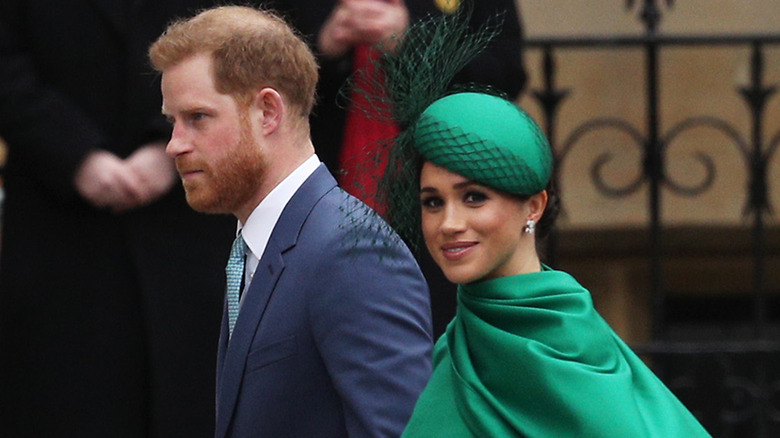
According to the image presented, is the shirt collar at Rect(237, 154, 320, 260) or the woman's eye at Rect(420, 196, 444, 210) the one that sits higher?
the woman's eye at Rect(420, 196, 444, 210)

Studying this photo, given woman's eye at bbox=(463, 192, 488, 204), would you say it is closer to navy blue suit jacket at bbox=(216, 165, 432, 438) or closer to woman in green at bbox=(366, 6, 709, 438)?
woman in green at bbox=(366, 6, 709, 438)

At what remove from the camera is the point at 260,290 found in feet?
11.0

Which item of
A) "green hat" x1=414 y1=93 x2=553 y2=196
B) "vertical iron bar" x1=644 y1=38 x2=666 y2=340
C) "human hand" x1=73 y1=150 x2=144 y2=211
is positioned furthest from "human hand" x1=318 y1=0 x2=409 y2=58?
"vertical iron bar" x1=644 y1=38 x2=666 y2=340

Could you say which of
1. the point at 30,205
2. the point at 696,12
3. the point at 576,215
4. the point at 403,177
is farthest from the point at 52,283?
the point at 696,12

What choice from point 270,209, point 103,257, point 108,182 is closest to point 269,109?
point 270,209

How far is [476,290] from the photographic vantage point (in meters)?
2.90

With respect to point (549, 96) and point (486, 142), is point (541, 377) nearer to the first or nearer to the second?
point (486, 142)

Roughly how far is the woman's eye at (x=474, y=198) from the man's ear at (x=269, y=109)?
2.08ft

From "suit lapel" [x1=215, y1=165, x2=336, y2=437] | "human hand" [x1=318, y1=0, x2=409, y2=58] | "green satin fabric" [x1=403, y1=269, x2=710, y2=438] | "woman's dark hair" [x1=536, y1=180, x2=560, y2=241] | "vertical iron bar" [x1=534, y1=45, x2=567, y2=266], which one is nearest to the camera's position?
"green satin fabric" [x1=403, y1=269, x2=710, y2=438]

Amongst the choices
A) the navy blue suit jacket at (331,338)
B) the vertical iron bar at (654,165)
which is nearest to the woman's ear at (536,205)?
the navy blue suit jacket at (331,338)

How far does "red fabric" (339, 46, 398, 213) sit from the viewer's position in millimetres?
3213

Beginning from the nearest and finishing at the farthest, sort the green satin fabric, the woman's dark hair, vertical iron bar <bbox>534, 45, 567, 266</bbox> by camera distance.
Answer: the green satin fabric < the woman's dark hair < vertical iron bar <bbox>534, 45, 567, 266</bbox>

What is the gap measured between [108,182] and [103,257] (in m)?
0.21

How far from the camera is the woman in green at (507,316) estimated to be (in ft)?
9.18
